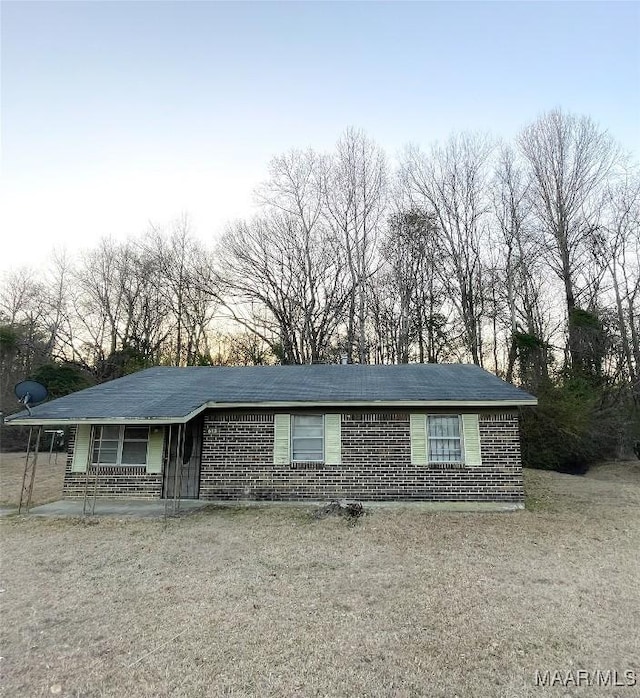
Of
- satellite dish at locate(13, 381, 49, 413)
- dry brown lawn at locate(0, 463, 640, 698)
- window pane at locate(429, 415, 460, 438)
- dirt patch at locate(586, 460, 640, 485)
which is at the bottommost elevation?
dry brown lawn at locate(0, 463, 640, 698)

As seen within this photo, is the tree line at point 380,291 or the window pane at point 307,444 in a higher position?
the tree line at point 380,291

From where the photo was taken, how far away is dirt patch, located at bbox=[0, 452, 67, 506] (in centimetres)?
1160

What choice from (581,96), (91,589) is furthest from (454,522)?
(581,96)

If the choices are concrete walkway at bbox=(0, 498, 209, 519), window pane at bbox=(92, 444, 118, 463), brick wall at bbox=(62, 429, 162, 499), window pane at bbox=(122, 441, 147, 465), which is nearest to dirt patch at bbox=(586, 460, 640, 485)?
concrete walkway at bbox=(0, 498, 209, 519)

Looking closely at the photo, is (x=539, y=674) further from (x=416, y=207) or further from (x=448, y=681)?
(x=416, y=207)

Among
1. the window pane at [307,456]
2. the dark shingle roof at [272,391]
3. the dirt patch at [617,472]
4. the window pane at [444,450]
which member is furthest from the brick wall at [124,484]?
the dirt patch at [617,472]

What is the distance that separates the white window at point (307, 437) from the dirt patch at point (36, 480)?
21.0ft

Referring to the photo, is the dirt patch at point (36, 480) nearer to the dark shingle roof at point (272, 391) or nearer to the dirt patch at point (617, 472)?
the dark shingle roof at point (272, 391)

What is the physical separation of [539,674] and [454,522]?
5.42 metres

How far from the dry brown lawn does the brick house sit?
1.84m

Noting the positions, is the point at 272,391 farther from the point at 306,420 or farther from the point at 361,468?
the point at 361,468

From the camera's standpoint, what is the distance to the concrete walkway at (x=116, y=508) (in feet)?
31.3

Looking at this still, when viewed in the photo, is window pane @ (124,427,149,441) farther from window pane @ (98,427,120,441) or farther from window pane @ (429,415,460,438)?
window pane @ (429,415,460,438)

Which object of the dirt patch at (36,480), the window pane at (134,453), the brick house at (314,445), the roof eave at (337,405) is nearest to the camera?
the roof eave at (337,405)
